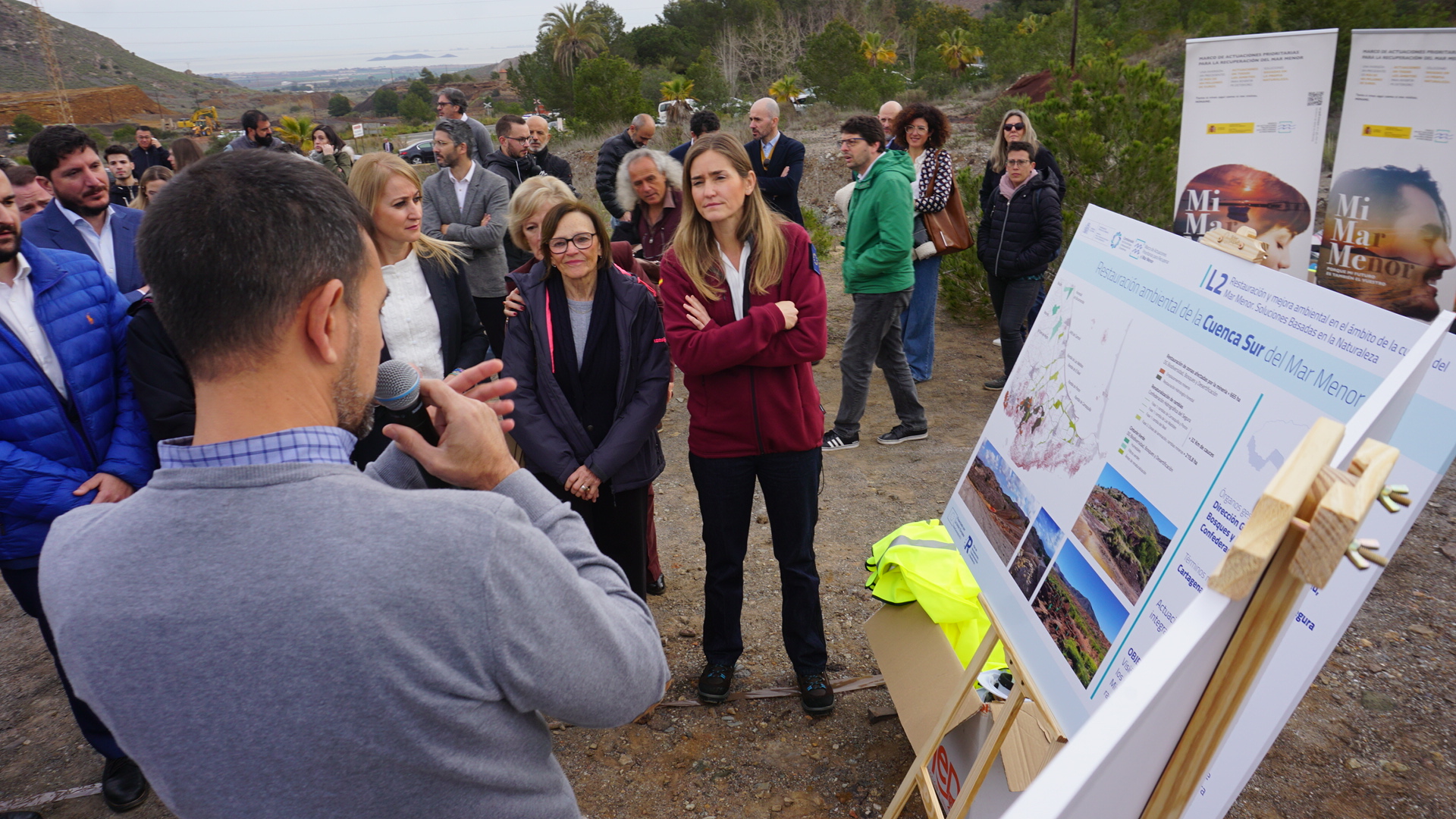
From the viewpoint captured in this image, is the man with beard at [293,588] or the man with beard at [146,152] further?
the man with beard at [146,152]

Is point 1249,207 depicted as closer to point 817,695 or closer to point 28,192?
point 817,695

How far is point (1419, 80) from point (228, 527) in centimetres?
511

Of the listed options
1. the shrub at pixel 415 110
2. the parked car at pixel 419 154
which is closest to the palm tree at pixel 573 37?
the shrub at pixel 415 110

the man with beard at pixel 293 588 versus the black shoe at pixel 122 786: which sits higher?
the man with beard at pixel 293 588

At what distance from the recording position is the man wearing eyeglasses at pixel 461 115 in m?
6.73

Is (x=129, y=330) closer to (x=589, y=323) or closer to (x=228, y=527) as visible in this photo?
(x=589, y=323)

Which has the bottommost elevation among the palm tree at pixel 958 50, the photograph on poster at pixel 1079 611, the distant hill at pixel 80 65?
the photograph on poster at pixel 1079 611

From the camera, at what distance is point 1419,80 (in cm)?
377

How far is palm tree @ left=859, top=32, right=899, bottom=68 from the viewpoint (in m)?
40.2

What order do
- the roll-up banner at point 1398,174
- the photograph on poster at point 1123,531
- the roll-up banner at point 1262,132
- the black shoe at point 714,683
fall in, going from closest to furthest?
the photograph on poster at point 1123,531 < the black shoe at point 714,683 < the roll-up banner at point 1398,174 < the roll-up banner at point 1262,132

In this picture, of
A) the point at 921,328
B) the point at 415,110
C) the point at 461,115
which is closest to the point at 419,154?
the point at 461,115

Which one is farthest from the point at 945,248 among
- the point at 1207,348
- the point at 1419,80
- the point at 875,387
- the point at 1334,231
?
the point at 1207,348

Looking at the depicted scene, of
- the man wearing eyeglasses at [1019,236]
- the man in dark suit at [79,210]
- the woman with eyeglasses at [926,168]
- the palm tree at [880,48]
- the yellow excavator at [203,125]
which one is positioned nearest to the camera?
the man in dark suit at [79,210]

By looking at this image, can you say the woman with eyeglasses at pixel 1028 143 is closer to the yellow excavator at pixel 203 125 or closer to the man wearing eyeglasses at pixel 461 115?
the man wearing eyeglasses at pixel 461 115
